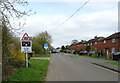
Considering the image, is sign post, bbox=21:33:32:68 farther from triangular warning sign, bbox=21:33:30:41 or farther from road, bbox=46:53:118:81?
road, bbox=46:53:118:81

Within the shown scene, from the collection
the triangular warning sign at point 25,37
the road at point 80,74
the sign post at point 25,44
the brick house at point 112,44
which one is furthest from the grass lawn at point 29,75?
the brick house at point 112,44

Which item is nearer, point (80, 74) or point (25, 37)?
point (80, 74)

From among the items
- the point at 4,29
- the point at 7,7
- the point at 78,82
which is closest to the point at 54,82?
the point at 78,82

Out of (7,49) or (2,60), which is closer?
(2,60)

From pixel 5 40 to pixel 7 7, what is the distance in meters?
1.69

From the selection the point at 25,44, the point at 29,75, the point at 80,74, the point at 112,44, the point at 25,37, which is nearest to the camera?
the point at 29,75

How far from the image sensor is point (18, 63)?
1354cm

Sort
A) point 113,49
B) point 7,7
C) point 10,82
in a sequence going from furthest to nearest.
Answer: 1. point 113,49
2. point 7,7
3. point 10,82

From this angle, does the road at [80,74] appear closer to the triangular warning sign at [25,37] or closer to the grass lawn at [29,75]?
the grass lawn at [29,75]

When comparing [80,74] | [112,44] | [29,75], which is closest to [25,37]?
[29,75]

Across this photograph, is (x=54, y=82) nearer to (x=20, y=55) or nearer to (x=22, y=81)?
(x=22, y=81)

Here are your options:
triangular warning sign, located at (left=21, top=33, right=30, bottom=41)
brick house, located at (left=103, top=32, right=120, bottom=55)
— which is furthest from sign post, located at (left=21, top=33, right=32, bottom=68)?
brick house, located at (left=103, top=32, right=120, bottom=55)

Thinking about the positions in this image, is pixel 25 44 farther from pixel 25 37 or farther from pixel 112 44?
pixel 112 44

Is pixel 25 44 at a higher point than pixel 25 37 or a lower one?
lower
